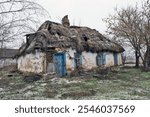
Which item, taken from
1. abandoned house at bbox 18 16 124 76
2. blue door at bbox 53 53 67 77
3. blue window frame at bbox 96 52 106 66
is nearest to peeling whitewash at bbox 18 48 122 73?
abandoned house at bbox 18 16 124 76

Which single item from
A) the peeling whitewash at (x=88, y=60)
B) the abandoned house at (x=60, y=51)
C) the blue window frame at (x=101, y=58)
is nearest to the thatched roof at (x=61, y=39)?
the abandoned house at (x=60, y=51)

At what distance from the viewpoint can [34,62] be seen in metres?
27.7

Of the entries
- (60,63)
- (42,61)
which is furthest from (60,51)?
(42,61)

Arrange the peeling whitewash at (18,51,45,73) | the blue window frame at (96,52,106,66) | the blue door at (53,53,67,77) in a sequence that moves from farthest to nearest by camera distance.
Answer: the blue window frame at (96,52,106,66) → the peeling whitewash at (18,51,45,73) → the blue door at (53,53,67,77)

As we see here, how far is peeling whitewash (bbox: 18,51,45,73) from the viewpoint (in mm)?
26859

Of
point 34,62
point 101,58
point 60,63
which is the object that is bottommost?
point 60,63

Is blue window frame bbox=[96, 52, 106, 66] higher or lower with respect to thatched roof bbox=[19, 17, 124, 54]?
lower

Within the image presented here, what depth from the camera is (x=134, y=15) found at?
3847cm

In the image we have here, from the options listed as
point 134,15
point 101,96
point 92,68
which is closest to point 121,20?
point 134,15

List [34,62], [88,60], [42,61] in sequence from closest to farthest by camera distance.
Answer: [42,61] → [34,62] → [88,60]

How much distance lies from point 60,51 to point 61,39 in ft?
4.82

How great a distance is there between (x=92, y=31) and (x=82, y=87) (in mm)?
18684

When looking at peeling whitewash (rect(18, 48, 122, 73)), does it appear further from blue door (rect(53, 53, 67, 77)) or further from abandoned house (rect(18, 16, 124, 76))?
blue door (rect(53, 53, 67, 77))

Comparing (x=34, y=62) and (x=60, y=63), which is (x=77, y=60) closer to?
(x=60, y=63)
